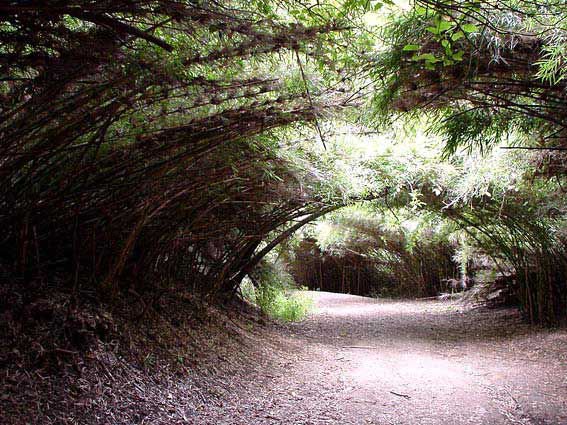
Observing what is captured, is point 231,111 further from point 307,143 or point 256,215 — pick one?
point 256,215

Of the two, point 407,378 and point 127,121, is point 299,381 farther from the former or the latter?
point 127,121

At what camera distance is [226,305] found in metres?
6.32

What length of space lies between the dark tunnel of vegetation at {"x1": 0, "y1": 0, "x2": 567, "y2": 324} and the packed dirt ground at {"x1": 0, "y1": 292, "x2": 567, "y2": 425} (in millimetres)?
599

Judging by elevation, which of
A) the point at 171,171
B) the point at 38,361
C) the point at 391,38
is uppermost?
the point at 391,38

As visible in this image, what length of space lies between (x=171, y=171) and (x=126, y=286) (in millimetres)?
1368

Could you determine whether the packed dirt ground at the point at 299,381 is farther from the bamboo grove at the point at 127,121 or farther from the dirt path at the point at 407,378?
the bamboo grove at the point at 127,121

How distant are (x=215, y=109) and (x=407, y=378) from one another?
9.46 feet

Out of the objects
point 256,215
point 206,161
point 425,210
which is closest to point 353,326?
point 425,210

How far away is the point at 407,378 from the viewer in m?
4.11

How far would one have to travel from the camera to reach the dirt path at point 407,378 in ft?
10.3

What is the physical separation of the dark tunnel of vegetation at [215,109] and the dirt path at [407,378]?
4.53 ft

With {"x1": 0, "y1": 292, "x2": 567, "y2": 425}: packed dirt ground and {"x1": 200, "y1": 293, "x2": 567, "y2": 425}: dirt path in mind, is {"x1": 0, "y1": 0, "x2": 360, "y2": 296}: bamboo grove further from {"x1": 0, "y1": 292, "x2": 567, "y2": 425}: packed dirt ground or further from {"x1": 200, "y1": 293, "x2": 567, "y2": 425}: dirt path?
{"x1": 200, "y1": 293, "x2": 567, "y2": 425}: dirt path

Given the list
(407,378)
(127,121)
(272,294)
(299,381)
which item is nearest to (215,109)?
(127,121)

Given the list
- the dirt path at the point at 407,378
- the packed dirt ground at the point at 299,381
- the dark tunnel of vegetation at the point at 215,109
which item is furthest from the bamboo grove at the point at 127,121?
the dirt path at the point at 407,378
